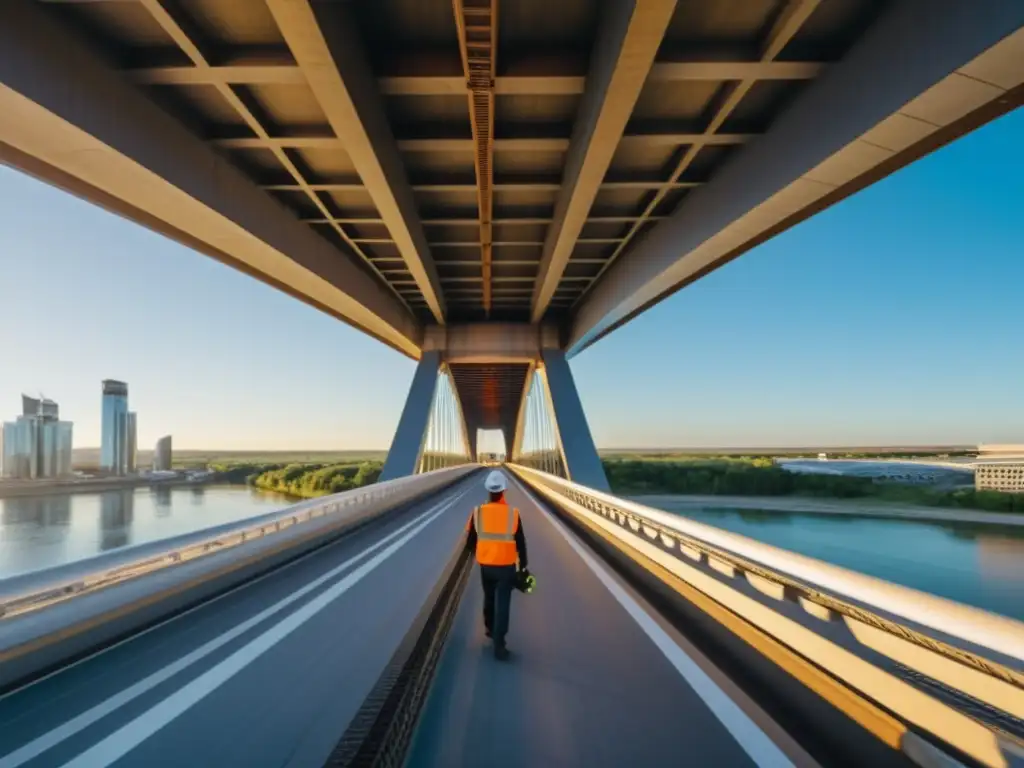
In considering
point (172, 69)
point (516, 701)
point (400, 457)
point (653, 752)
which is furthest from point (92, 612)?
point (400, 457)

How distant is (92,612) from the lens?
559 cm

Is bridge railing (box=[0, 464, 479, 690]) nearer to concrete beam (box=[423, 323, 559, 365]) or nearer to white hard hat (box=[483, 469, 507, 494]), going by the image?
white hard hat (box=[483, 469, 507, 494])

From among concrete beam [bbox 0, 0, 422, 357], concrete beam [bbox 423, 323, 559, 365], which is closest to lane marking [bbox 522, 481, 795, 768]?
concrete beam [bbox 0, 0, 422, 357]

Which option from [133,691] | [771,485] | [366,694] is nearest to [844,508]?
[771,485]

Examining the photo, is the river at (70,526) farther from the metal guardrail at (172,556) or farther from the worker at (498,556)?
the worker at (498,556)

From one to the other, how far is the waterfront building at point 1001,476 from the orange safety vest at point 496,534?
20906 millimetres

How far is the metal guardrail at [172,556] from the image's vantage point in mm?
5109

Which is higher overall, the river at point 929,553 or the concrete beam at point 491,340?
the concrete beam at point 491,340

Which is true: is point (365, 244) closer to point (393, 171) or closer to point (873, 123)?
point (393, 171)

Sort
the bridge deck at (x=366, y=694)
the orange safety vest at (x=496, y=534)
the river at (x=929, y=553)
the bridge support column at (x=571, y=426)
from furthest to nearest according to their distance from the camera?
the bridge support column at (x=571, y=426), the river at (x=929, y=553), the orange safety vest at (x=496, y=534), the bridge deck at (x=366, y=694)

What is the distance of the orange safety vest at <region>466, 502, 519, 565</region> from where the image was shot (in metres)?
5.19

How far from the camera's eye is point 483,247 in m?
18.1

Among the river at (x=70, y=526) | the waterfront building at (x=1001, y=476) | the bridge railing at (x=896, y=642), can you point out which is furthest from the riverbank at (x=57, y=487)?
the waterfront building at (x=1001, y=476)

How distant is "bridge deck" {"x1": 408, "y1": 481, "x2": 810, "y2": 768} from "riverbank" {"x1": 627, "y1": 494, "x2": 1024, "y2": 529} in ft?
58.4
